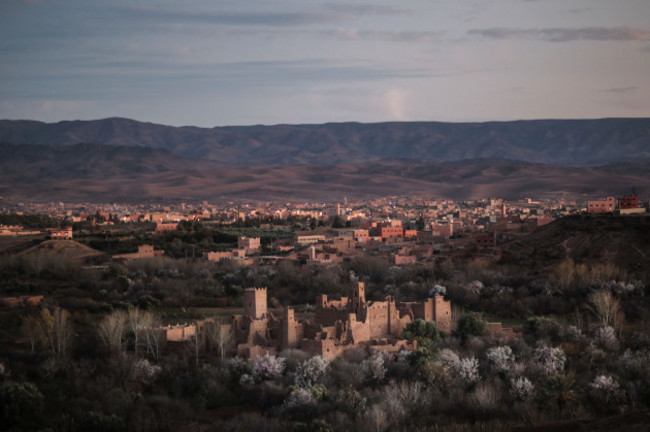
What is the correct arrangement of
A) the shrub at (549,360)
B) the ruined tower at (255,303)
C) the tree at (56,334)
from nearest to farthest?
1. the shrub at (549,360)
2. the tree at (56,334)
3. the ruined tower at (255,303)

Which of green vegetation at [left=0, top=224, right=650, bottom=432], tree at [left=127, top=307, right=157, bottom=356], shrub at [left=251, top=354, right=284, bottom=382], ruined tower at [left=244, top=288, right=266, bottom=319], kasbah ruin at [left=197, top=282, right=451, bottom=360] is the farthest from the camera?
ruined tower at [left=244, top=288, right=266, bottom=319]

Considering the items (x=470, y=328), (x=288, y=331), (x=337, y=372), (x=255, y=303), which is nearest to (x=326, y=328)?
(x=288, y=331)

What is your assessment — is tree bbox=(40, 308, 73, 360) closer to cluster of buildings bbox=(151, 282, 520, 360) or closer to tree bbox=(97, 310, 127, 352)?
tree bbox=(97, 310, 127, 352)

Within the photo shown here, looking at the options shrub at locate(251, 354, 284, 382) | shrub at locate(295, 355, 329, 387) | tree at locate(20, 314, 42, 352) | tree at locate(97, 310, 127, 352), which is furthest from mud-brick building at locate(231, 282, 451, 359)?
tree at locate(20, 314, 42, 352)

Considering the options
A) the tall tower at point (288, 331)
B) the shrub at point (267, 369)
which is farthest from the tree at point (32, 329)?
the tall tower at point (288, 331)

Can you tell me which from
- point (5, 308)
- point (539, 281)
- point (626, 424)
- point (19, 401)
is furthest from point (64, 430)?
point (539, 281)

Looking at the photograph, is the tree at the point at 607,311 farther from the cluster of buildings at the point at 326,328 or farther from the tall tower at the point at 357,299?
the tall tower at the point at 357,299

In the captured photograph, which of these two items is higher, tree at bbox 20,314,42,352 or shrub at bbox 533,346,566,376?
tree at bbox 20,314,42,352
